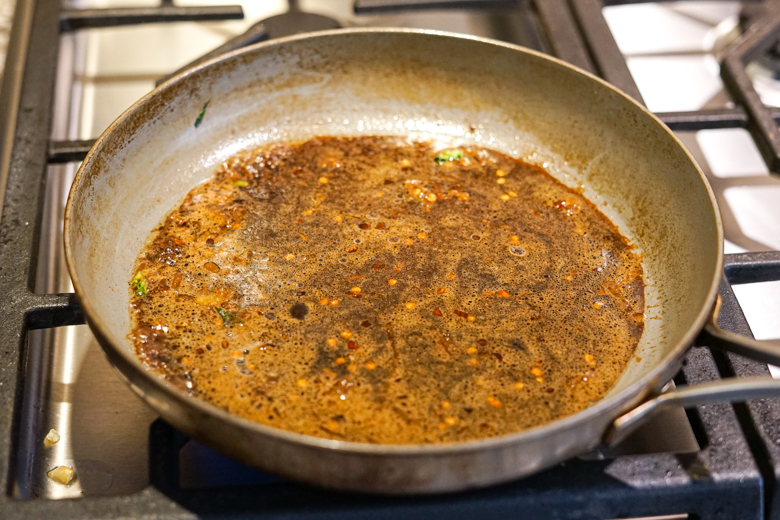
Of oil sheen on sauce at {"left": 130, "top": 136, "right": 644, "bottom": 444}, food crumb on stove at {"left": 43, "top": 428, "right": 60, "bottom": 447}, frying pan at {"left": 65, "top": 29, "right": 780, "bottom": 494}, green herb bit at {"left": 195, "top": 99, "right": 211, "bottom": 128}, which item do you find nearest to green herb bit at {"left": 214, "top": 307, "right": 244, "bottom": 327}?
Answer: oil sheen on sauce at {"left": 130, "top": 136, "right": 644, "bottom": 444}

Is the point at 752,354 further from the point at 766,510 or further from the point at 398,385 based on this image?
the point at 398,385

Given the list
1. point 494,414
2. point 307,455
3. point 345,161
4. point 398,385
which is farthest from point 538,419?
point 345,161

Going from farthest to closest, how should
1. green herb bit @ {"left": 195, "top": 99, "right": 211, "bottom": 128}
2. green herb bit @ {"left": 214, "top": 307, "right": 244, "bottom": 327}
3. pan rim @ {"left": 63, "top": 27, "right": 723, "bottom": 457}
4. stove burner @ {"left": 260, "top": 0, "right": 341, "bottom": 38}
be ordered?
stove burner @ {"left": 260, "top": 0, "right": 341, "bottom": 38}
green herb bit @ {"left": 195, "top": 99, "right": 211, "bottom": 128}
green herb bit @ {"left": 214, "top": 307, "right": 244, "bottom": 327}
pan rim @ {"left": 63, "top": 27, "right": 723, "bottom": 457}

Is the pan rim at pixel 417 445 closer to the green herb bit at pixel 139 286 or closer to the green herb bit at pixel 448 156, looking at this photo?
the green herb bit at pixel 139 286

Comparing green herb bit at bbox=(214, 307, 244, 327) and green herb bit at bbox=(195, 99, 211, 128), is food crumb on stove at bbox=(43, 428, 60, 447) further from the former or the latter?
green herb bit at bbox=(195, 99, 211, 128)

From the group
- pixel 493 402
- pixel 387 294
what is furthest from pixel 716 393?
pixel 387 294

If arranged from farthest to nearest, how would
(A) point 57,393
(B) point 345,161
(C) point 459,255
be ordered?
(B) point 345,161
(C) point 459,255
(A) point 57,393

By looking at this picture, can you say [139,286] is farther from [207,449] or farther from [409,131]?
[409,131]
